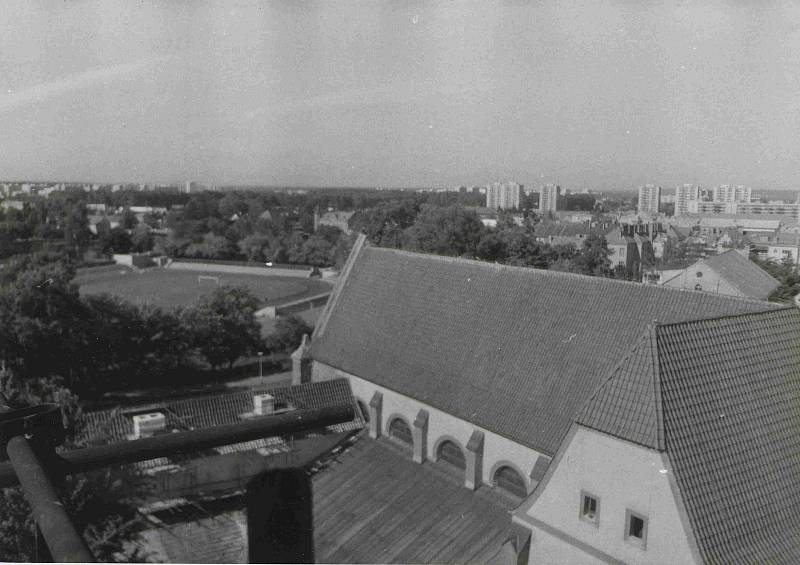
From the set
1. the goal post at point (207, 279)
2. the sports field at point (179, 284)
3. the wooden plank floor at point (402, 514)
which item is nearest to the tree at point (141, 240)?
the sports field at point (179, 284)

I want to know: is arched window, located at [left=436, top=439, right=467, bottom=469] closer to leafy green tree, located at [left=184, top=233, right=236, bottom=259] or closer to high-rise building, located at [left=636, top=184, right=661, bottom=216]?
high-rise building, located at [left=636, top=184, right=661, bottom=216]

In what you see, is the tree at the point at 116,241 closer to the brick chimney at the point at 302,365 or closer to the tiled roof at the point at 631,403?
the brick chimney at the point at 302,365

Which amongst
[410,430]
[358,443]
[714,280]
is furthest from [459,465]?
[714,280]

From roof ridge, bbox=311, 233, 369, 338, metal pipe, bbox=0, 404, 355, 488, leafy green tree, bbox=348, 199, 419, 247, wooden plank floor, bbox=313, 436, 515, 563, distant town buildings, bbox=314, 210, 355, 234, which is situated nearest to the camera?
metal pipe, bbox=0, 404, 355, 488

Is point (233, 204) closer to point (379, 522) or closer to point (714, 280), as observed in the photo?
point (714, 280)

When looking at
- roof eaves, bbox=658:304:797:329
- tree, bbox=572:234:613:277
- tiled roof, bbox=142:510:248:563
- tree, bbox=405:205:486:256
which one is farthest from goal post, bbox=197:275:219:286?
roof eaves, bbox=658:304:797:329
